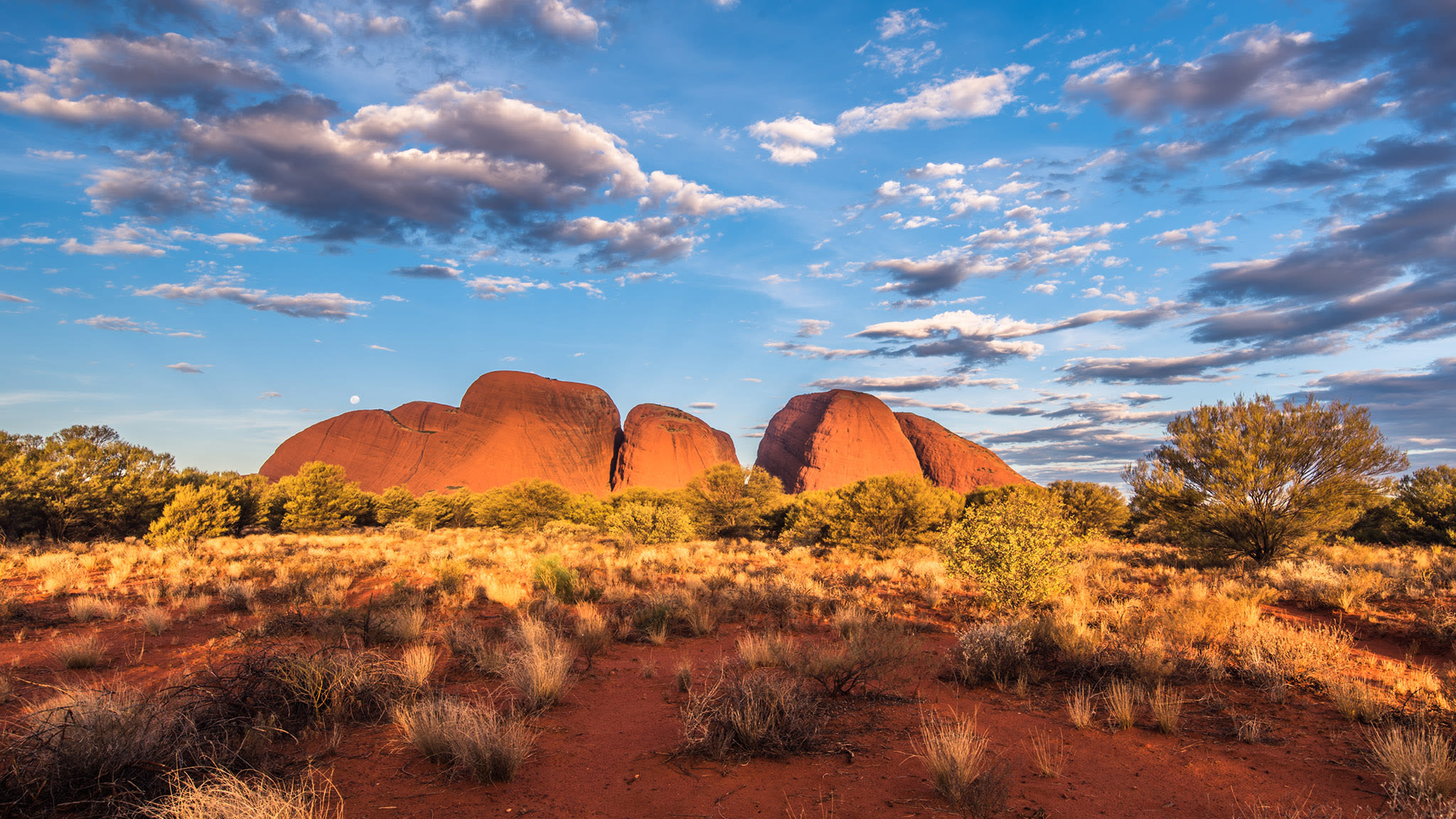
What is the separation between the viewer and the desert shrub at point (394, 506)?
4034cm

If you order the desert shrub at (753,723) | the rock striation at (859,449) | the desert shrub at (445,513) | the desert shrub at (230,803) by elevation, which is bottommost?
the desert shrub at (445,513)

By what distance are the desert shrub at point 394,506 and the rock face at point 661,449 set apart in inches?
906

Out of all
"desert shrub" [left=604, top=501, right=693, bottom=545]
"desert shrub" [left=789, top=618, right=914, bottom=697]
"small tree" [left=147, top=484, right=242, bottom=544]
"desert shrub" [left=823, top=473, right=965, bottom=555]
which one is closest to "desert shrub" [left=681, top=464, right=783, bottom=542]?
"desert shrub" [left=604, top=501, right=693, bottom=545]

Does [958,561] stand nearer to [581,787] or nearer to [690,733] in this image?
[690,733]

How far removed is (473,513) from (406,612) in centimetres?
3461

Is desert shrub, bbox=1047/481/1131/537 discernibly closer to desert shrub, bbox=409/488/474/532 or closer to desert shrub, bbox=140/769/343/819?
desert shrub, bbox=140/769/343/819

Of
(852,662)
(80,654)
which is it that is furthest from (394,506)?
(852,662)

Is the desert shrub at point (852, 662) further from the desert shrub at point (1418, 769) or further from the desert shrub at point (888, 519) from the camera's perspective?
the desert shrub at point (888, 519)

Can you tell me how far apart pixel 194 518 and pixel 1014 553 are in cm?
2799

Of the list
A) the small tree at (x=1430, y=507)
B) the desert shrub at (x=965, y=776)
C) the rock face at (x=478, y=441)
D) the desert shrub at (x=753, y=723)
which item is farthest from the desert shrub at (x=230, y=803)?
the rock face at (x=478, y=441)

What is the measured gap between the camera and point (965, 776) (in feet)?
12.6

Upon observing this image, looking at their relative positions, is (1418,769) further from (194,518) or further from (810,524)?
(194,518)

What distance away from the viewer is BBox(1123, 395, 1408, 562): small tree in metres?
13.8

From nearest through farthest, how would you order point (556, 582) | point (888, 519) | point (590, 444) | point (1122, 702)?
point (1122, 702), point (556, 582), point (888, 519), point (590, 444)
